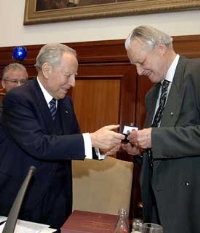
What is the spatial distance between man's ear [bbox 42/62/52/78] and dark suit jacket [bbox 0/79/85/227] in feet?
0.26

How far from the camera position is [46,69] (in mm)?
1804

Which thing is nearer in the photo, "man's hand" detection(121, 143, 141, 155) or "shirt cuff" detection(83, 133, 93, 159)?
"shirt cuff" detection(83, 133, 93, 159)

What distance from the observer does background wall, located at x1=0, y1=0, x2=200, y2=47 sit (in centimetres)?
274

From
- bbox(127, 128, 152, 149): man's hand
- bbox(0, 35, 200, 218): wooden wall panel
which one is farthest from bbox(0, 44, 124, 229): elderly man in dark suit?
bbox(0, 35, 200, 218): wooden wall panel

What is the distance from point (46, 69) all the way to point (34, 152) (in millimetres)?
488

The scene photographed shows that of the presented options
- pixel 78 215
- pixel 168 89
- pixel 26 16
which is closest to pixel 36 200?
pixel 78 215

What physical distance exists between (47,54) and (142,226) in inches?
43.4

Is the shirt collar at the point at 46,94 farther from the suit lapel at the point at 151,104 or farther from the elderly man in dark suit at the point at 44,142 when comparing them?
the suit lapel at the point at 151,104

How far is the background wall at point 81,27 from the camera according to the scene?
2744mm

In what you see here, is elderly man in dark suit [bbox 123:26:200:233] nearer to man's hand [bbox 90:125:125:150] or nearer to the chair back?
man's hand [bbox 90:125:125:150]

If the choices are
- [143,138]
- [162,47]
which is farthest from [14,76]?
[143,138]

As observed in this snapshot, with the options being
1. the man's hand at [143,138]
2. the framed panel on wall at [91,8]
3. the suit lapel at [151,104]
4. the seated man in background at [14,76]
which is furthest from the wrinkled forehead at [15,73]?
the man's hand at [143,138]

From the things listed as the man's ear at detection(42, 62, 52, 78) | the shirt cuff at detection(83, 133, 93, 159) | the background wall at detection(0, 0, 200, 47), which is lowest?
the shirt cuff at detection(83, 133, 93, 159)

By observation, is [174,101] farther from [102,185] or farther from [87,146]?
[102,185]
